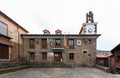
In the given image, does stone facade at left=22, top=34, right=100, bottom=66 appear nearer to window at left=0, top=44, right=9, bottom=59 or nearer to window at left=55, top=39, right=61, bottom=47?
window at left=55, top=39, right=61, bottom=47

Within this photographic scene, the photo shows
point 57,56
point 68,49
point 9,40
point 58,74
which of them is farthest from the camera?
point 57,56

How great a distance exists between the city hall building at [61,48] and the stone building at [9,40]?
1438 mm

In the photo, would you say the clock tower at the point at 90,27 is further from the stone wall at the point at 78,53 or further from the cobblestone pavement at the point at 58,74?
the cobblestone pavement at the point at 58,74

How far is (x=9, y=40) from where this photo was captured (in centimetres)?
1720

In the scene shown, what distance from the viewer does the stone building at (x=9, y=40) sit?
50.2 ft

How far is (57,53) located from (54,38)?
311cm

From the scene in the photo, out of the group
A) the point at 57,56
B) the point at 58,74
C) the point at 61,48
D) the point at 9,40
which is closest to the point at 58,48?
the point at 61,48

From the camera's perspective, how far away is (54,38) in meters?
21.2

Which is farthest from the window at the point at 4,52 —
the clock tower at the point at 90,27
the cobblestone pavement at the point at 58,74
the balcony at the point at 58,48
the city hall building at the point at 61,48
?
the clock tower at the point at 90,27

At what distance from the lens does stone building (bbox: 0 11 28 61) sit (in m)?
15.3

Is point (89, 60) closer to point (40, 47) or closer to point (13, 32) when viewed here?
point (40, 47)

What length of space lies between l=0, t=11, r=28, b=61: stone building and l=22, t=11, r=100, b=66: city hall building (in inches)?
56.6

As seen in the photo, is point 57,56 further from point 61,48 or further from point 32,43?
point 32,43

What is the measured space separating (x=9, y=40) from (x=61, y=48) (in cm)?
946
